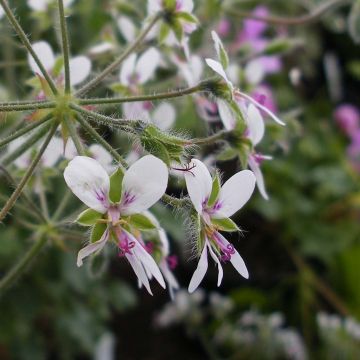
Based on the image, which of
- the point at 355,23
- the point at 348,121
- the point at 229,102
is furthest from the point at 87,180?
the point at 348,121

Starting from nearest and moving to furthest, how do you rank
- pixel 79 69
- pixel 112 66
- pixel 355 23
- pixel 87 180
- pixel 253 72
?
pixel 87 180 < pixel 112 66 < pixel 79 69 < pixel 355 23 < pixel 253 72

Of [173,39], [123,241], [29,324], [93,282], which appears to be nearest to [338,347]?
[93,282]

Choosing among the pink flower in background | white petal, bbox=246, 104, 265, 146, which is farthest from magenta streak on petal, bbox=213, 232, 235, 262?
the pink flower in background

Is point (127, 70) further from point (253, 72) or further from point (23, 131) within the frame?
point (253, 72)

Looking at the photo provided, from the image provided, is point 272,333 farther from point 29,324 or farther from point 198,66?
point 198,66

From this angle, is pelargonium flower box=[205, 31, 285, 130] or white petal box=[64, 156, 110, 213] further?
pelargonium flower box=[205, 31, 285, 130]

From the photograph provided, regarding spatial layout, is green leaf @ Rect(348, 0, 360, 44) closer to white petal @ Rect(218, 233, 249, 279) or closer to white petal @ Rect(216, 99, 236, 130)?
white petal @ Rect(216, 99, 236, 130)

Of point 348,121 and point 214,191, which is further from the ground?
point 348,121

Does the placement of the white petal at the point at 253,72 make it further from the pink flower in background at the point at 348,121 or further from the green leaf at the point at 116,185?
the pink flower in background at the point at 348,121
